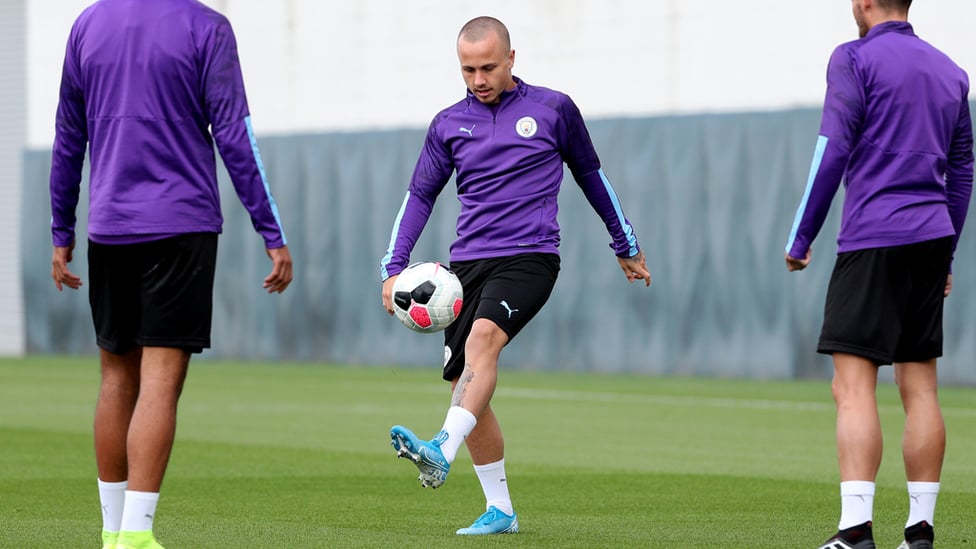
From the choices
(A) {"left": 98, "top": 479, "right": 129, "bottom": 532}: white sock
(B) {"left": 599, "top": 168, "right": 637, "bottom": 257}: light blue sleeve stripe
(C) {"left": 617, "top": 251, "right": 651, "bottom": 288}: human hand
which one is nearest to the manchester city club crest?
(B) {"left": 599, "top": 168, "right": 637, "bottom": 257}: light blue sleeve stripe

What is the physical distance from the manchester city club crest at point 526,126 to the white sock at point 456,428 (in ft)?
4.18

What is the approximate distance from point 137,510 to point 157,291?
789mm

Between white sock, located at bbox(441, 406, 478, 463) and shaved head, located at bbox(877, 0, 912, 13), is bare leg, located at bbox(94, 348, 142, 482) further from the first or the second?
shaved head, located at bbox(877, 0, 912, 13)

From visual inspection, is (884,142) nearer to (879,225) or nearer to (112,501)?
(879,225)

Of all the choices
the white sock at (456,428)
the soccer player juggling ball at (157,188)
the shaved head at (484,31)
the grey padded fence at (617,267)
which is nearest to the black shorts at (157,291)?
the soccer player juggling ball at (157,188)

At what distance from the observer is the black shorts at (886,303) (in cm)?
628

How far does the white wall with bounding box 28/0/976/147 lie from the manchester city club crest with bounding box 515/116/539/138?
11.7 m

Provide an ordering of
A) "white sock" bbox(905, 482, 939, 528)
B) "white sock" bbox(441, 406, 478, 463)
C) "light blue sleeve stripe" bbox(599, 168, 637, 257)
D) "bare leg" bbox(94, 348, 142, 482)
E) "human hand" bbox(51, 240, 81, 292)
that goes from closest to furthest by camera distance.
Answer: "bare leg" bbox(94, 348, 142, 482) < "white sock" bbox(905, 482, 939, 528) < "human hand" bbox(51, 240, 81, 292) < "white sock" bbox(441, 406, 478, 463) < "light blue sleeve stripe" bbox(599, 168, 637, 257)

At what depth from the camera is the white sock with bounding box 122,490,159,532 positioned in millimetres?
6102

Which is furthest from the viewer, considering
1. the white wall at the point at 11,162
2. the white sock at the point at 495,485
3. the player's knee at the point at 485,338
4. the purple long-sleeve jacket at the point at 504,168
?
the white wall at the point at 11,162

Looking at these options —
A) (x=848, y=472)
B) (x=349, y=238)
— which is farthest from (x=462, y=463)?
(x=349, y=238)

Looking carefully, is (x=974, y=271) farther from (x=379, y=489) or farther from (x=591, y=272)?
(x=379, y=489)

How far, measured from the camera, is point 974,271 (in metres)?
18.2

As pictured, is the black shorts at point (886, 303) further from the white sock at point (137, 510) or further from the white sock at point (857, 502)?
the white sock at point (137, 510)
